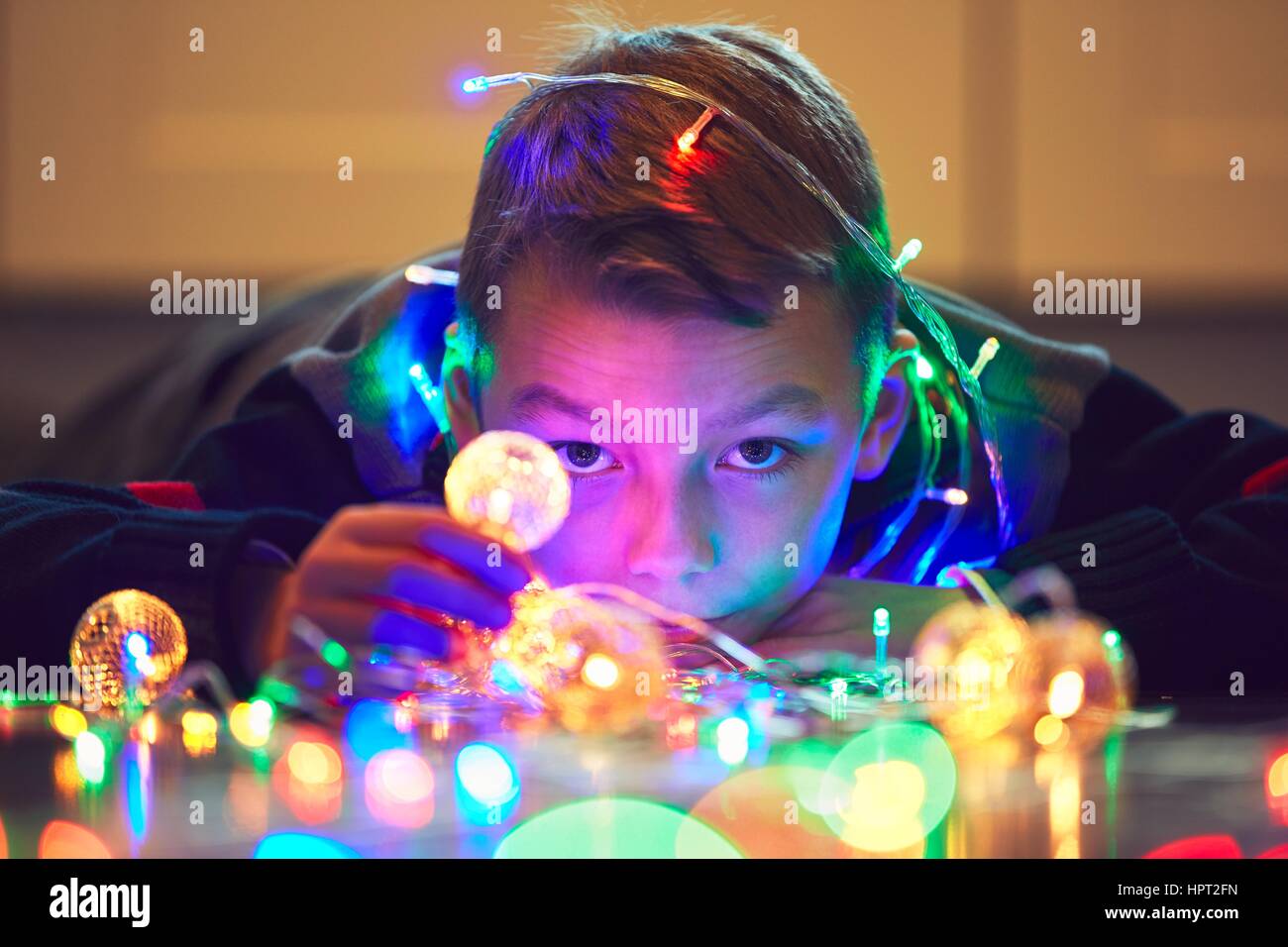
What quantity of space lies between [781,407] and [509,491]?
6.1 inches

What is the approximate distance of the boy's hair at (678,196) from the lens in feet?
2.13

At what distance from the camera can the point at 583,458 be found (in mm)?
681

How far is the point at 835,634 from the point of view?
72cm

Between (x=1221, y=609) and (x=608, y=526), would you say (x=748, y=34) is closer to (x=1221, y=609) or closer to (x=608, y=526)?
(x=608, y=526)

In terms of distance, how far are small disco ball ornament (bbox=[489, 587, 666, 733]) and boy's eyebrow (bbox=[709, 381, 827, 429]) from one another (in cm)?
12

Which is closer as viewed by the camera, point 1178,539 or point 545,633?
point 545,633

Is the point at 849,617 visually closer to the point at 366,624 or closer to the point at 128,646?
the point at 366,624

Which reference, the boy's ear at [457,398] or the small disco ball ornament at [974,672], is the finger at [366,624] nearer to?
the boy's ear at [457,398]

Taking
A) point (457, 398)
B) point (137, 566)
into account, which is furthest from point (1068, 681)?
point (137, 566)

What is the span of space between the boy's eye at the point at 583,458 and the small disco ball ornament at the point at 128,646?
0.72ft

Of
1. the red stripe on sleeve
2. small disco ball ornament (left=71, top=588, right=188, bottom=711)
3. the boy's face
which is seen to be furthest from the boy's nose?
the red stripe on sleeve

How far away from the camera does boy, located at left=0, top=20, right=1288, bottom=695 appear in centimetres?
64

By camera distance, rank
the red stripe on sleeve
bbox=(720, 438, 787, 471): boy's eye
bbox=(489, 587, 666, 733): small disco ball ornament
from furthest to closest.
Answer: the red stripe on sleeve
bbox=(720, 438, 787, 471): boy's eye
bbox=(489, 587, 666, 733): small disco ball ornament

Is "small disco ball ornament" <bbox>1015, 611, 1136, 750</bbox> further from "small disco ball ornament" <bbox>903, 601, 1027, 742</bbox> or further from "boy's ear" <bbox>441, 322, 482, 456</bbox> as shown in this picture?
"boy's ear" <bbox>441, 322, 482, 456</bbox>
